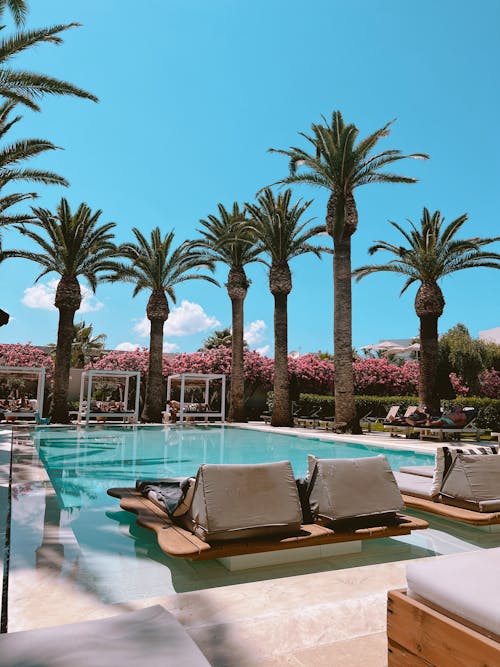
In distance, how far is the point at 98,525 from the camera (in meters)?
5.35

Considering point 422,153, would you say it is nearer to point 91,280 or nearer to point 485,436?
point 485,436

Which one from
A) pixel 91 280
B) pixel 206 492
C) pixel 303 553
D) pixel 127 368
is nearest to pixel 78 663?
pixel 206 492

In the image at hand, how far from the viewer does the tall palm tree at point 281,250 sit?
74.6 ft

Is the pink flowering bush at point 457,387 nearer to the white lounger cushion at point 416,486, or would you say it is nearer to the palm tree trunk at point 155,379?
the palm tree trunk at point 155,379

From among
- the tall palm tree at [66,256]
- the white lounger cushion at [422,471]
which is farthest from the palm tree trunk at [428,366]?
the tall palm tree at [66,256]

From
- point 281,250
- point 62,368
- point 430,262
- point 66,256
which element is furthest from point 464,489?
point 66,256

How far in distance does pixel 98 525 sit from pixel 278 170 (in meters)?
16.6

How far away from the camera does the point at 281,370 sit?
22703mm

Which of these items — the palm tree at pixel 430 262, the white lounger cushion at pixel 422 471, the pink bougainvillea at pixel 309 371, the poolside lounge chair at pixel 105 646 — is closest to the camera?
the poolside lounge chair at pixel 105 646

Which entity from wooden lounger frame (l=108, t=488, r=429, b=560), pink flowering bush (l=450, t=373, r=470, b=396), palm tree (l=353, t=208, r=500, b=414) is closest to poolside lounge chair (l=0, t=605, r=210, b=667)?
wooden lounger frame (l=108, t=488, r=429, b=560)

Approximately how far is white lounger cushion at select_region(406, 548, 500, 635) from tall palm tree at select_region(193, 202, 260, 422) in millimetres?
22651

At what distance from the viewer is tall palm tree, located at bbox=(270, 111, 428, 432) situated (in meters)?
18.8

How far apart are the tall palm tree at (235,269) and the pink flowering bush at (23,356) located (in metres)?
17.7

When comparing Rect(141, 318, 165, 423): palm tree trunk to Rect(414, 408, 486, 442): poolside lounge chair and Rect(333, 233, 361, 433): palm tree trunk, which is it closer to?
Rect(333, 233, 361, 433): palm tree trunk
